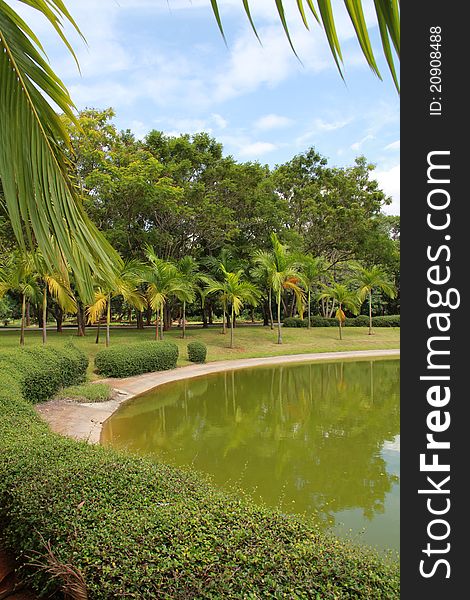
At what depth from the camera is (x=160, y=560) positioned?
2240 mm

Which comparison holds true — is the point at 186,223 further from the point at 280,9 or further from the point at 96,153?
the point at 280,9

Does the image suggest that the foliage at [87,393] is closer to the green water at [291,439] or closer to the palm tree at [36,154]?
the green water at [291,439]

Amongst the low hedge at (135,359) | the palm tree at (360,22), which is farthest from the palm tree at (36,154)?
the low hedge at (135,359)

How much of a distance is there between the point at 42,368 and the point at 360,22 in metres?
9.42

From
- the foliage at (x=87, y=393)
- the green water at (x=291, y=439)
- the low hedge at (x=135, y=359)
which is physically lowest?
the green water at (x=291, y=439)

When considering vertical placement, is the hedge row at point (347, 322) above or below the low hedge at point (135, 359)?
above

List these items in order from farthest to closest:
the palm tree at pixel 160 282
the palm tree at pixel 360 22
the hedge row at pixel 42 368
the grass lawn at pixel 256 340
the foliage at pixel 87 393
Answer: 1. the grass lawn at pixel 256 340
2. the palm tree at pixel 160 282
3. the foliage at pixel 87 393
4. the hedge row at pixel 42 368
5. the palm tree at pixel 360 22

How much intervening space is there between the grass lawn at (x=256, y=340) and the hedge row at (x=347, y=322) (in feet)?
Result: 4.06

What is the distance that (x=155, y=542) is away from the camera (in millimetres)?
2398

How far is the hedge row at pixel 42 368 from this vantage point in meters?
8.23

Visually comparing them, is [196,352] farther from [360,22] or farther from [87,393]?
[360,22]

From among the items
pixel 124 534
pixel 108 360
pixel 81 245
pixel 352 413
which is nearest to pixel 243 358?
pixel 108 360

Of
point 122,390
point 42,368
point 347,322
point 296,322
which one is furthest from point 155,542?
point 347,322

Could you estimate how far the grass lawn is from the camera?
18406mm
